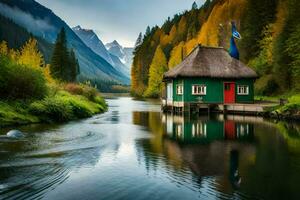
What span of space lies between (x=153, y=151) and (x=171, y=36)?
10525 cm

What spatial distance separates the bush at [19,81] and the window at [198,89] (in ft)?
57.6

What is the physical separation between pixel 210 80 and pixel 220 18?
4502 cm

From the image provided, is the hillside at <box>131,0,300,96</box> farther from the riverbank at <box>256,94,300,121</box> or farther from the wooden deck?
the riverbank at <box>256,94,300,121</box>

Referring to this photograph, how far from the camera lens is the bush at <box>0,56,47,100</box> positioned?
27.8 meters

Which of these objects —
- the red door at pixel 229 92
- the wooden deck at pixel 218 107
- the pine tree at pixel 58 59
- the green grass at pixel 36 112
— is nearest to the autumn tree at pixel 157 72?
the pine tree at pixel 58 59

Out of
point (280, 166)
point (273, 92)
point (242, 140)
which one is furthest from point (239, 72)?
point (280, 166)

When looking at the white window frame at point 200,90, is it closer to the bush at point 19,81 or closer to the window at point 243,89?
the window at point 243,89

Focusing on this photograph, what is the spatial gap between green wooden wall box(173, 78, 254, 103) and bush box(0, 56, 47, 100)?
54.9ft

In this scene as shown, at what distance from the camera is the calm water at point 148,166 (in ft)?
33.8

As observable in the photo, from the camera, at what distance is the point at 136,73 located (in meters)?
120

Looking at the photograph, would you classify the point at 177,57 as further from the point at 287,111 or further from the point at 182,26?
the point at 287,111

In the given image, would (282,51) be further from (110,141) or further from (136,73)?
(136,73)

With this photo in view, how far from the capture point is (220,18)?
8281 centimetres

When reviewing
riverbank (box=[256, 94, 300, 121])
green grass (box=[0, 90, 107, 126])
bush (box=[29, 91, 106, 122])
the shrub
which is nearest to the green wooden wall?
riverbank (box=[256, 94, 300, 121])
